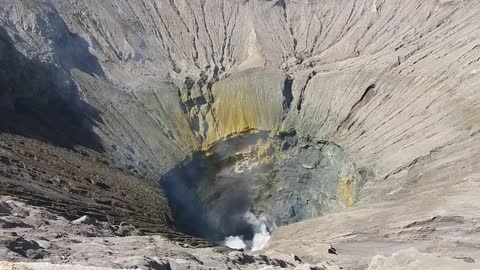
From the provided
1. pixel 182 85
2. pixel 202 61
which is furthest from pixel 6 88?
pixel 202 61

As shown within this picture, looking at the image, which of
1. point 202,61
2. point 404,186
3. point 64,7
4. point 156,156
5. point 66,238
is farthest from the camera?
point 202,61

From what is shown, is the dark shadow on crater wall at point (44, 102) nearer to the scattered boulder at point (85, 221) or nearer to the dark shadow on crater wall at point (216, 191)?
the dark shadow on crater wall at point (216, 191)

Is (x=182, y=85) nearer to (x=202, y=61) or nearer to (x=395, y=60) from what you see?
(x=202, y=61)

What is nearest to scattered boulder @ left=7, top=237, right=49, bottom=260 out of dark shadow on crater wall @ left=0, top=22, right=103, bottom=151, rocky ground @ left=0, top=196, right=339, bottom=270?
rocky ground @ left=0, top=196, right=339, bottom=270

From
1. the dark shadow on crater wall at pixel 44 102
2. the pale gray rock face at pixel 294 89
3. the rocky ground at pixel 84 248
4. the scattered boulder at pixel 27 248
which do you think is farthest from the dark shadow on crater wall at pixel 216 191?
the scattered boulder at pixel 27 248

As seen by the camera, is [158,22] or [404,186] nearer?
[404,186]
